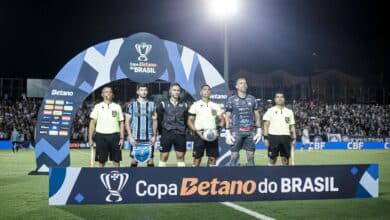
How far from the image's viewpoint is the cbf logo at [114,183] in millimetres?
7270

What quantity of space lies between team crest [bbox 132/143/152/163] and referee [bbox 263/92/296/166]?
8.61 ft

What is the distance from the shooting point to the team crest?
34.7 ft

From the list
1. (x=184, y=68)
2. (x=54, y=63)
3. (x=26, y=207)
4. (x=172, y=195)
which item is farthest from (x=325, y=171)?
(x=54, y=63)

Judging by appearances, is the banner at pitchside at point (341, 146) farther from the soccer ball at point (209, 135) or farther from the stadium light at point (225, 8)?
the soccer ball at point (209, 135)

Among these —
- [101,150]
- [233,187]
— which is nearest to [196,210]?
[233,187]

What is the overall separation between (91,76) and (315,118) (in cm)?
2978

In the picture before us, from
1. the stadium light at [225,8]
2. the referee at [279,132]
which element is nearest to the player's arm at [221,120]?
the referee at [279,132]

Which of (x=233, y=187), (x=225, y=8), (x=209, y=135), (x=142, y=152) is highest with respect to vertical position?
(x=225, y=8)

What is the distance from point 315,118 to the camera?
136 feet

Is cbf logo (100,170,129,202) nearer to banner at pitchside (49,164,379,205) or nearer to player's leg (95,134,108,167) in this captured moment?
banner at pitchside (49,164,379,205)

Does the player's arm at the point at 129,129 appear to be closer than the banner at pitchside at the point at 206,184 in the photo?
No

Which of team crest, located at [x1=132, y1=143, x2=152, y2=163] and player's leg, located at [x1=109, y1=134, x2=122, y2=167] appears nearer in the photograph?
player's leg, located at [x1=109, y1=134, x2=122, y2=167]

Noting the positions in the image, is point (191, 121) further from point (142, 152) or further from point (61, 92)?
point (61, 92)

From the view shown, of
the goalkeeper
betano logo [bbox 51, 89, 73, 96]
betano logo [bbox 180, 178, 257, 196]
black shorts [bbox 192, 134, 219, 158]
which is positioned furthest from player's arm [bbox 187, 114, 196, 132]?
betano logo [bbox 51, 89, 73, 96]
